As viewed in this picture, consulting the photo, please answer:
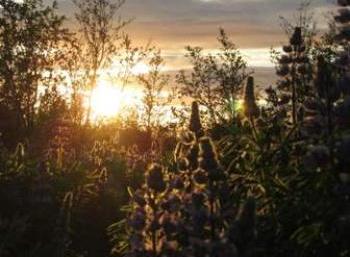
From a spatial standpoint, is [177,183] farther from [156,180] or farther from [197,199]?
[197,199]

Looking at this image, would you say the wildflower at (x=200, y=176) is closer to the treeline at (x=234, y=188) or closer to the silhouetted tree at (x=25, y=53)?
the treeline at (x=234, y=188)

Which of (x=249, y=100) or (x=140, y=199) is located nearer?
(x=140, y=199)

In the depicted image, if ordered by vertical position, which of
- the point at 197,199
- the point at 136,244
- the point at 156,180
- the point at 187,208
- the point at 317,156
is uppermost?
the point at 317,156

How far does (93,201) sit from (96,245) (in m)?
1.36

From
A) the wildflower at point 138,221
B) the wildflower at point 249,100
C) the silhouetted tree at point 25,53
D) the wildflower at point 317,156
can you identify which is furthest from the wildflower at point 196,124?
the silhouetted tree at point 25,53

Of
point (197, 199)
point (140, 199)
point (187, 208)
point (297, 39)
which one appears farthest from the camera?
point (297, 39)

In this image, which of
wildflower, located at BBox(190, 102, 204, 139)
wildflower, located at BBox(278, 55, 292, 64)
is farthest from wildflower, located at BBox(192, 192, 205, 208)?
wildflower, located at BBox(278, 55, 292, 64)

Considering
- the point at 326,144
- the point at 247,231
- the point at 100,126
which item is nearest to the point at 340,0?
the point at 326,144

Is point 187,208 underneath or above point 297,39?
underneath

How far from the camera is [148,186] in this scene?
7.53 metres

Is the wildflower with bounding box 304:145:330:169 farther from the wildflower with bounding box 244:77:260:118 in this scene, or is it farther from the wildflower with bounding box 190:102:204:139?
the wildflower with bounding box 244:77:260:118

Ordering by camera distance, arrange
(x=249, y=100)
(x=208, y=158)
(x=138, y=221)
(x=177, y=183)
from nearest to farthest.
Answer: (x=208, y=158), (x=138, y=221), (x=177, y=183), (x=249, y=100)

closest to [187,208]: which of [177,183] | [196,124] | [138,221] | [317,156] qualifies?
[138,221]

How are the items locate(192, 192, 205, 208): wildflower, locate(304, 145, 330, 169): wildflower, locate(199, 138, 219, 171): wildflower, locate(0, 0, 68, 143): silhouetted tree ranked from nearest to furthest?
locate(199, 138, 219, 171): wildflower
locate(192, 192, 205, 208): wildflower
locate(304, 145, 330, 169): wildflower
locate(0, 0, 68, 143): silhouetted tree
